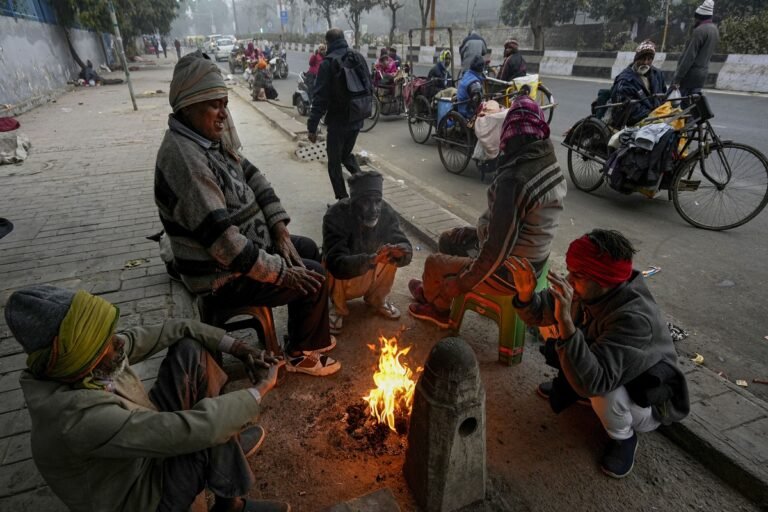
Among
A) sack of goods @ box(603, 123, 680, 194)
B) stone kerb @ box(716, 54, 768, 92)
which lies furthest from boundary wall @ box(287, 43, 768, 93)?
sack of goods @ box(603, 123, 680, 194)

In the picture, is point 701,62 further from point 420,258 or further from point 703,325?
point 420,258

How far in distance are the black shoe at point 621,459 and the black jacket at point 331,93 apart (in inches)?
182

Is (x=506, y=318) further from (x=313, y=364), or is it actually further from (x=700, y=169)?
(x=700, y=169)

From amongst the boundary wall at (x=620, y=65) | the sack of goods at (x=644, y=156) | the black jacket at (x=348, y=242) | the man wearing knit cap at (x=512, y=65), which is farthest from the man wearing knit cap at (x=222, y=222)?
the boundary wall at (x=620, y=65)

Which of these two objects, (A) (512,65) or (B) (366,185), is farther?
(A) (512,65)

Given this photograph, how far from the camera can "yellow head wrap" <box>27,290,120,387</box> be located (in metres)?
1.43

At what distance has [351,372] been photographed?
3068 millimetres

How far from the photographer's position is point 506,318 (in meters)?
2.96

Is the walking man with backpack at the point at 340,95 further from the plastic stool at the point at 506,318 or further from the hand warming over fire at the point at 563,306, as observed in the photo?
the hand warming over fire at the point at 563,306

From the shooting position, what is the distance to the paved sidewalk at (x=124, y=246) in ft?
7.52

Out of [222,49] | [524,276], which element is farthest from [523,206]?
[222,49]

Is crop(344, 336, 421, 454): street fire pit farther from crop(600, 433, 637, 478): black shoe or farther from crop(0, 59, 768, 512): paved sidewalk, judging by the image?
crop(600, 433, 637, 478): black shoe

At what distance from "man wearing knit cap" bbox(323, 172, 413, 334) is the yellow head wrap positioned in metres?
1.79

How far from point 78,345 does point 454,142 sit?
22.2ft
